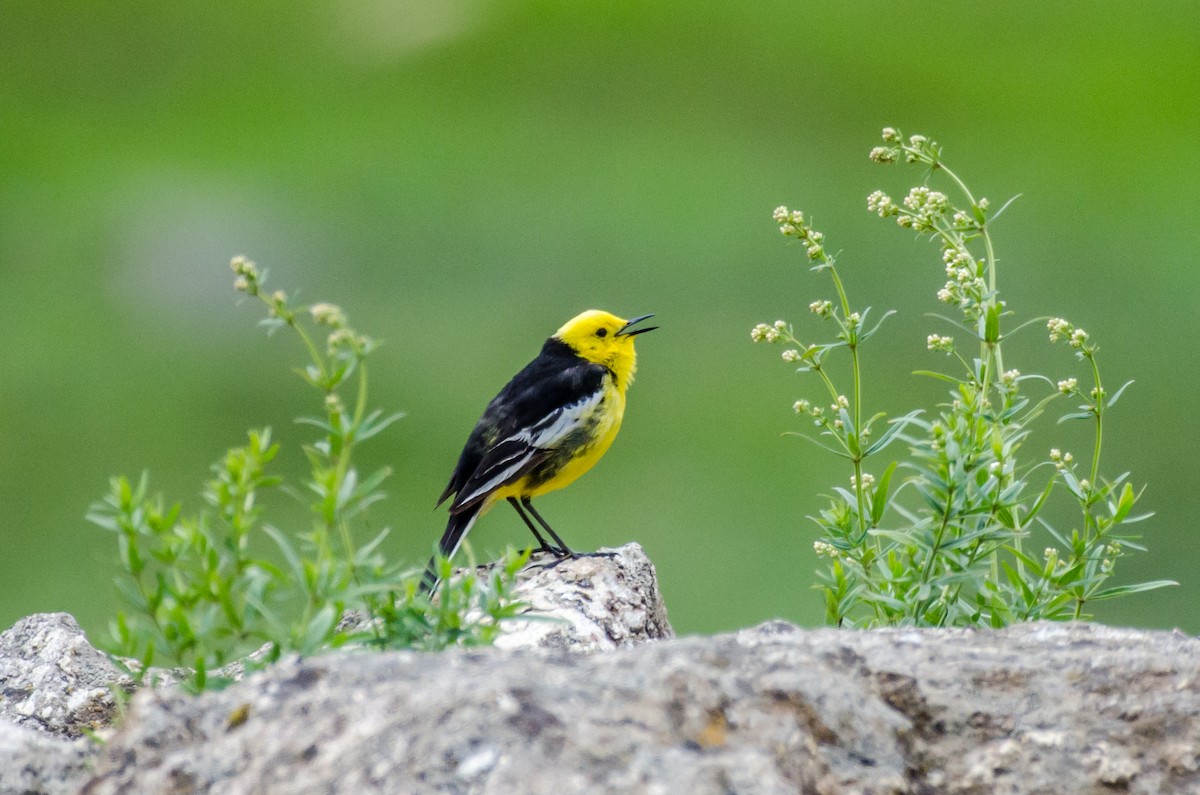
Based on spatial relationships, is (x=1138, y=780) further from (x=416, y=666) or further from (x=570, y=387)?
(x=570, y=387)

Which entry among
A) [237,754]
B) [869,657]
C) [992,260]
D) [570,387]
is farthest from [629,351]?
[237,754]

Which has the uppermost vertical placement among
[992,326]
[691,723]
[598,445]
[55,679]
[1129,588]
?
[598,445]

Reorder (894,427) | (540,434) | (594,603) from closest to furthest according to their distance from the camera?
(894,427) < (594,603) < (540,434)

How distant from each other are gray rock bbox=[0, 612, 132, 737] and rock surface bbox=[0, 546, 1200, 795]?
A: 1080 mm

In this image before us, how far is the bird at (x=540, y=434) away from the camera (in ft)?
17.9

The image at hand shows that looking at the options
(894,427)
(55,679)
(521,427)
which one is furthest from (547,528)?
(894,427)

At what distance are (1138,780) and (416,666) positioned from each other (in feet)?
3.62

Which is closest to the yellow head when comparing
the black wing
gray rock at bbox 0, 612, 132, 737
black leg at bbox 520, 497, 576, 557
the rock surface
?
the black wing

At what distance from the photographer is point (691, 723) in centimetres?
188

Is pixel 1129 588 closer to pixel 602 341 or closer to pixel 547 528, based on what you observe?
pixel 547 528

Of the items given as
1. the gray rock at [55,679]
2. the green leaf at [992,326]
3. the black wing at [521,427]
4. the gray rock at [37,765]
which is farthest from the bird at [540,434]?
the gray rock at [37,765]

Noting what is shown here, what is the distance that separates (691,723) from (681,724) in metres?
0.02

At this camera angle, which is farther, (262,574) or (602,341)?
(602,341)

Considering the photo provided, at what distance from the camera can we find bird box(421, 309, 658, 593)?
17.9ft
